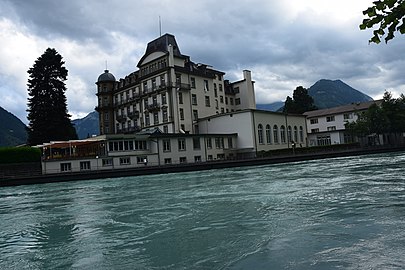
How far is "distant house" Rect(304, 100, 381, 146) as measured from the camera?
2566 inches

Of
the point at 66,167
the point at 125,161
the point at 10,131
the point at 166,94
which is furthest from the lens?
the point at 10,131

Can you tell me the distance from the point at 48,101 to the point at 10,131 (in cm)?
12710

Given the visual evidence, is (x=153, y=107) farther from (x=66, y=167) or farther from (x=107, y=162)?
(x=66, y=167)

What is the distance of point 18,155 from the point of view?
35062 mm

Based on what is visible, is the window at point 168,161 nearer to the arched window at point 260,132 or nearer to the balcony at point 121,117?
the arched window at point 260,132

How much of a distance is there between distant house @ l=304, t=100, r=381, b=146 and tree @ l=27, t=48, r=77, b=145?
42606 millimetres

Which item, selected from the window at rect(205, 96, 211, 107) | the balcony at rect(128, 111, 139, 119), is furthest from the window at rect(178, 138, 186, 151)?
the balcony at rect(128, 111, 139, 119)

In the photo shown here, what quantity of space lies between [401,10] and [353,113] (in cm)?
7156

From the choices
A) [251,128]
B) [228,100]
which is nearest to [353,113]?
[228,100]

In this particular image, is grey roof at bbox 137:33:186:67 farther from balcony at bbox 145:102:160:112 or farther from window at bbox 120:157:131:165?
window at bbox 120:157:131:165

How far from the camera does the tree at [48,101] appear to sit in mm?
49219

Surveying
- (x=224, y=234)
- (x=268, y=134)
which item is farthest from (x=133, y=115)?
(x=224, y=234)

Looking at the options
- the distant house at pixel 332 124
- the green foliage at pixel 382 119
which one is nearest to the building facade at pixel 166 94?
the distant house at pixel 332 124

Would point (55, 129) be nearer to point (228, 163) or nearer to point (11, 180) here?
point (11, 180)
